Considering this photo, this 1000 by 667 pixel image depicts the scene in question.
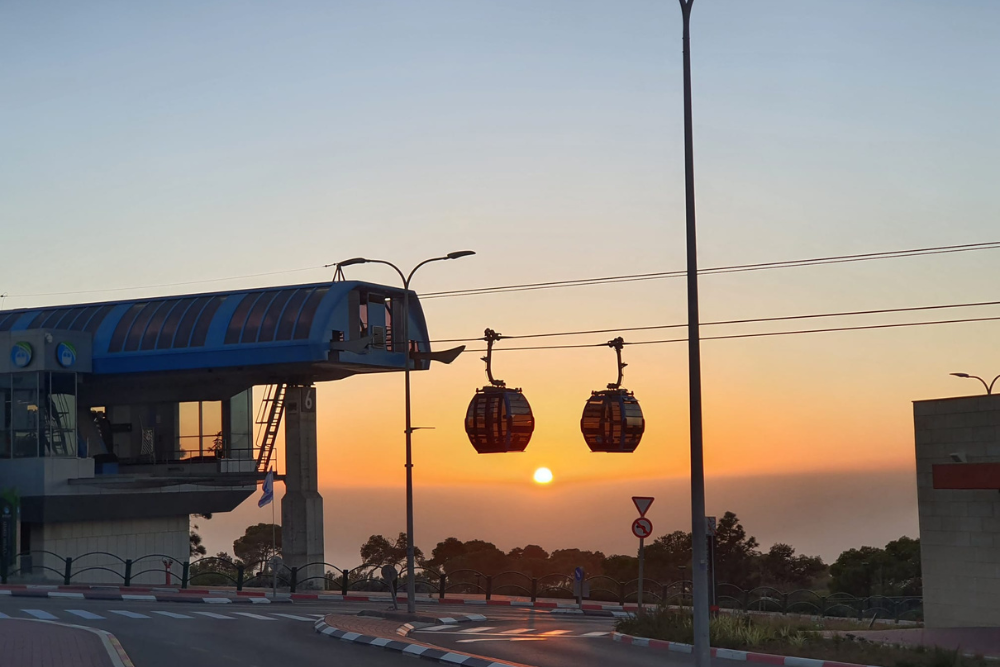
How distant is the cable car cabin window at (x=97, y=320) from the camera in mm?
57031

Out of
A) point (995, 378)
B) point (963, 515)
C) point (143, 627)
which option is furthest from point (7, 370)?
point (995, 378)

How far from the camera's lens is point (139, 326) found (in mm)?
55844

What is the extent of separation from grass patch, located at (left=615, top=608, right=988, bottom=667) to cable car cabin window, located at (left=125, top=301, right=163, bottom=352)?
112 feet

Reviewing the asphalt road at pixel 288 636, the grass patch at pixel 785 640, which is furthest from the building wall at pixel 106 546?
the grass patch at pixel 785 640

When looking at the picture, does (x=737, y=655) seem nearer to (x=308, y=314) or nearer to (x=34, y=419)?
(x=308, y=314)

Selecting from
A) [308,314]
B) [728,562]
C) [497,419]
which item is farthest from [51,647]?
[728,562]

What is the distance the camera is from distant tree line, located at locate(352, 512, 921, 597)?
69875 millimetres

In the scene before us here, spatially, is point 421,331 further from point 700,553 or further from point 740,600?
point 700,553

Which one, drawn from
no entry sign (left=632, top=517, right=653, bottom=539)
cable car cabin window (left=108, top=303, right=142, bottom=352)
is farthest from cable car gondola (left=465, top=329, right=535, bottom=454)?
cable car cabin window (left=108, top=303, right=142, bottom=352)

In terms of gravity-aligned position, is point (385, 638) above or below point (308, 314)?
below

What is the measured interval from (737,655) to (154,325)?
39.9m

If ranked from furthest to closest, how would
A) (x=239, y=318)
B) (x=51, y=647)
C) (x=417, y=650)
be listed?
(x=239, y=318) < (x=417, y=650) < (x=51, y=647)

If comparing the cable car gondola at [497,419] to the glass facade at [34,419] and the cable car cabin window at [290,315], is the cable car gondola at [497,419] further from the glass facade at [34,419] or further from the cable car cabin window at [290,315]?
the glass facade at [34,419]

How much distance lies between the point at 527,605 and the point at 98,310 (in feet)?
96.3
